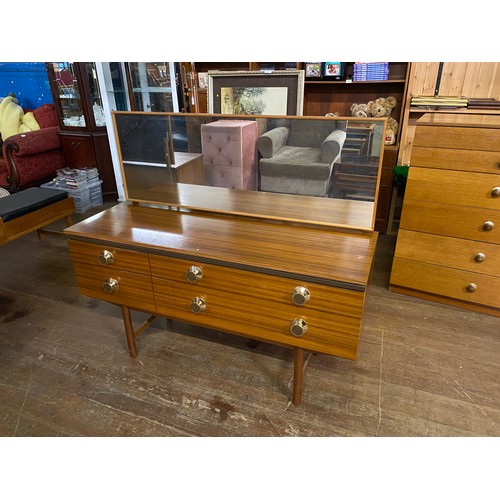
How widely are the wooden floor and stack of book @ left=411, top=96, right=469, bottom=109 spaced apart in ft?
4.64

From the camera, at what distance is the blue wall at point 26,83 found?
448cm

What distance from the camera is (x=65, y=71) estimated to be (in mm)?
3592

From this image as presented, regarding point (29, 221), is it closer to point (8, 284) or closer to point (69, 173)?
point (8, 284)

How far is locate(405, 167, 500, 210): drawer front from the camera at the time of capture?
185 cm

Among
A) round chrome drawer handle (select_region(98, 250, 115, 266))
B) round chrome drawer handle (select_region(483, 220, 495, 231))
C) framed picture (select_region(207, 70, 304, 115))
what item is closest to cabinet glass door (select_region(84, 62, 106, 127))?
framed picture (select_region(207, 70, 304, 115))

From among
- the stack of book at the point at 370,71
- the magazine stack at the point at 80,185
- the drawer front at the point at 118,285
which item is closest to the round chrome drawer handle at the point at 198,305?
the drawer front at the point at 118,285

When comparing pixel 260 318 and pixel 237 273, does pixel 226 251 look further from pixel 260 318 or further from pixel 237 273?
pixel 260 318

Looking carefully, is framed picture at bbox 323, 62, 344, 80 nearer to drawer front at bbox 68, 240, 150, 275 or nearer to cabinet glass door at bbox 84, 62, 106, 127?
cabinet glass door at bbox 84, 62, 106, 127

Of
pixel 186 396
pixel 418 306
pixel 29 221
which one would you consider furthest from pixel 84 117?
pixel 418 306

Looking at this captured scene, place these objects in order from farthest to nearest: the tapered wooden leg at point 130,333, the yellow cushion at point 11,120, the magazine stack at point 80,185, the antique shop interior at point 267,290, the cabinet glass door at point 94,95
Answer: the yellow cushion at point 11,120 → the magazine stack at point 80,185 → the cabinet glass door at point 94,95 → the tapered wooden leg at point 130,333 → the antique shop interior at point 267,290

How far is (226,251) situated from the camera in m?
1.32

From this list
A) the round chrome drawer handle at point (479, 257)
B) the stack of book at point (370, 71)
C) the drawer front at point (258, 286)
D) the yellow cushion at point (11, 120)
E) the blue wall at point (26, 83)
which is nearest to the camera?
the drawer front at point (258, 286)

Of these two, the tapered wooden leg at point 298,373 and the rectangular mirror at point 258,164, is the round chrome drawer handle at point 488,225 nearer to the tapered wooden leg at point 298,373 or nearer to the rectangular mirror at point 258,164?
the rectangular mirror at point 258,164

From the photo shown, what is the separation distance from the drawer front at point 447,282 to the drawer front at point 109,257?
1.48 metres
